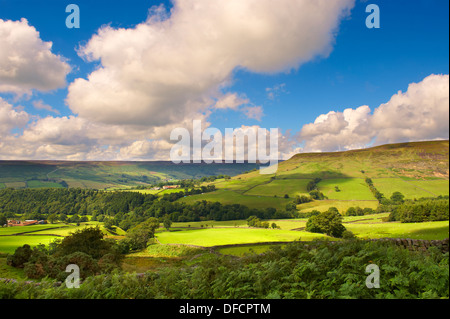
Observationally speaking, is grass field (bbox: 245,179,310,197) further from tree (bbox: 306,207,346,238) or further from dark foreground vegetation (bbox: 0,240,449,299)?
dark foreground vegetation (bbox: 0,240,449,299)

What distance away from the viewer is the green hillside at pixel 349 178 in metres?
24.3

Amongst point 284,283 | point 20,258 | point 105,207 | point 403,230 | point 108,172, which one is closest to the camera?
point 284,283

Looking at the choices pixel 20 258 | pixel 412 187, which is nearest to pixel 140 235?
pixel 20 258

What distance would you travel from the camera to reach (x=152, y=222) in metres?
20.3

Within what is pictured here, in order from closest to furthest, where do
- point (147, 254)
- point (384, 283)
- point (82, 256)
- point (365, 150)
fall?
1. point (384, 283)
2. point (82, 256)
3. point (147, 254)
4. point (365, 150)

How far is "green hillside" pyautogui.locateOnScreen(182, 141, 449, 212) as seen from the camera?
24.3 meters

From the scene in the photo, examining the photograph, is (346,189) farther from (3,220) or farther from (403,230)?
(3,220)

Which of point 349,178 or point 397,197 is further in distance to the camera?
point 349,178

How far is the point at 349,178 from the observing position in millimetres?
31875

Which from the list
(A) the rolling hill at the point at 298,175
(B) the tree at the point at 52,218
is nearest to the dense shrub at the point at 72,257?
(B) the tree at the point at 52,218

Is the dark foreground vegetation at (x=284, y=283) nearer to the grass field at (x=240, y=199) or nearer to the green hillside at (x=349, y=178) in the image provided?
the grass field at (x=240, y=199)
